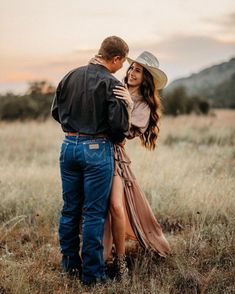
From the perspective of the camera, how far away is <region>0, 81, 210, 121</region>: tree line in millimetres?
27969

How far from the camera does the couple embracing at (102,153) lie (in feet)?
13.1

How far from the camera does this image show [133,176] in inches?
182

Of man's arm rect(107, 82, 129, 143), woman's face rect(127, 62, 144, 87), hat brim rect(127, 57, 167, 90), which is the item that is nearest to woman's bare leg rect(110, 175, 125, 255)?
man's arm rect(107, 82, 129, 143)

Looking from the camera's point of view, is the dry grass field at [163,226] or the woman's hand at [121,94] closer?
the woman's hand at [121,94]

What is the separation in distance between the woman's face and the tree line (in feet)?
66.2

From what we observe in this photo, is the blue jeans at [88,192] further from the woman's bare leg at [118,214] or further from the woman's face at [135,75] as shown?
the woman's face at [135,75]

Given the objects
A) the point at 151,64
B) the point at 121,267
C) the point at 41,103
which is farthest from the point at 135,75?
the point at 41,103

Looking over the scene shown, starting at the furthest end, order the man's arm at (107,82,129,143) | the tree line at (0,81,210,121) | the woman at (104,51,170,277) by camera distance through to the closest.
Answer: the tree line at (0,81,210,121), the woman at (104,51,170,277), the man's arm at (107,82,129,143)

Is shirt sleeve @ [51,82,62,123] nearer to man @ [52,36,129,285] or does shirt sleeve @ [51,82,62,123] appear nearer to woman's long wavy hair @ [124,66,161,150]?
man @ [52,36,129,285]

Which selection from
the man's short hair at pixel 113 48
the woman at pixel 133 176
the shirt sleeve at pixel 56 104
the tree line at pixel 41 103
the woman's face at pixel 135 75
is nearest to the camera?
the man's short hair at pixel 113 48

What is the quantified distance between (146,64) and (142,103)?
367mm

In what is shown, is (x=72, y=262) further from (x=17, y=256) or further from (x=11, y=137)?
(x=11, y=137)

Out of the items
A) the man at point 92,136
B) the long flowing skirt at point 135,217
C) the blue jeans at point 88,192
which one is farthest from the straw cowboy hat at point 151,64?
the blue jeans at point 88,192

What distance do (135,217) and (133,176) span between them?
0.39m
